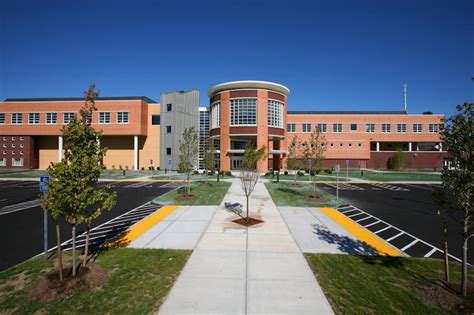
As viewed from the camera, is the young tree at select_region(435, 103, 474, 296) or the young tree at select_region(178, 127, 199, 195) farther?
the young tree at select_region(178, 127, 199, 195)

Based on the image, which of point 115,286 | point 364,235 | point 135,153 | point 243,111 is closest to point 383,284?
point 364,235

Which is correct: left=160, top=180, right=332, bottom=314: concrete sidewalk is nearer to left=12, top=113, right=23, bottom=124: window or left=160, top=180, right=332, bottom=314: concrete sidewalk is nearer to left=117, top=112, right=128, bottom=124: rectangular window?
left=117, top=112, right=128, bottom=124: rectangular window

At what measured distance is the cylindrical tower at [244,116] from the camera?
134ft

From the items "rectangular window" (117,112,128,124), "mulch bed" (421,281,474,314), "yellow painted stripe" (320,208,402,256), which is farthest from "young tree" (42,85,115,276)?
"rectangular window" (117,112,128,124)

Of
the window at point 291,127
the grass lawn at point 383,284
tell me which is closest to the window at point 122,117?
the window at point 291,127

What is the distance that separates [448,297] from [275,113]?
39.3 metres

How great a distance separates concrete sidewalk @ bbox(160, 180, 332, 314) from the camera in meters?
4.91

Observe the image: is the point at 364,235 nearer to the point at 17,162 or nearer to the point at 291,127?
the point at 291,127

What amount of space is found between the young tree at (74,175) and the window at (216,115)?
124ft

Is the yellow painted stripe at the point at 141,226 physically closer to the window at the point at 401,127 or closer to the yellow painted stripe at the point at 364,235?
the yellow painted stripe at the point at 364,235

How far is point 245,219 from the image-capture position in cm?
1148

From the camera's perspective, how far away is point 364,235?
9.72 meters

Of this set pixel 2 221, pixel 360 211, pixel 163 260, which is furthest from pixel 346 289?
pixel 2 221

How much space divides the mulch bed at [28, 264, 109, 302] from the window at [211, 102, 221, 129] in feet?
125
